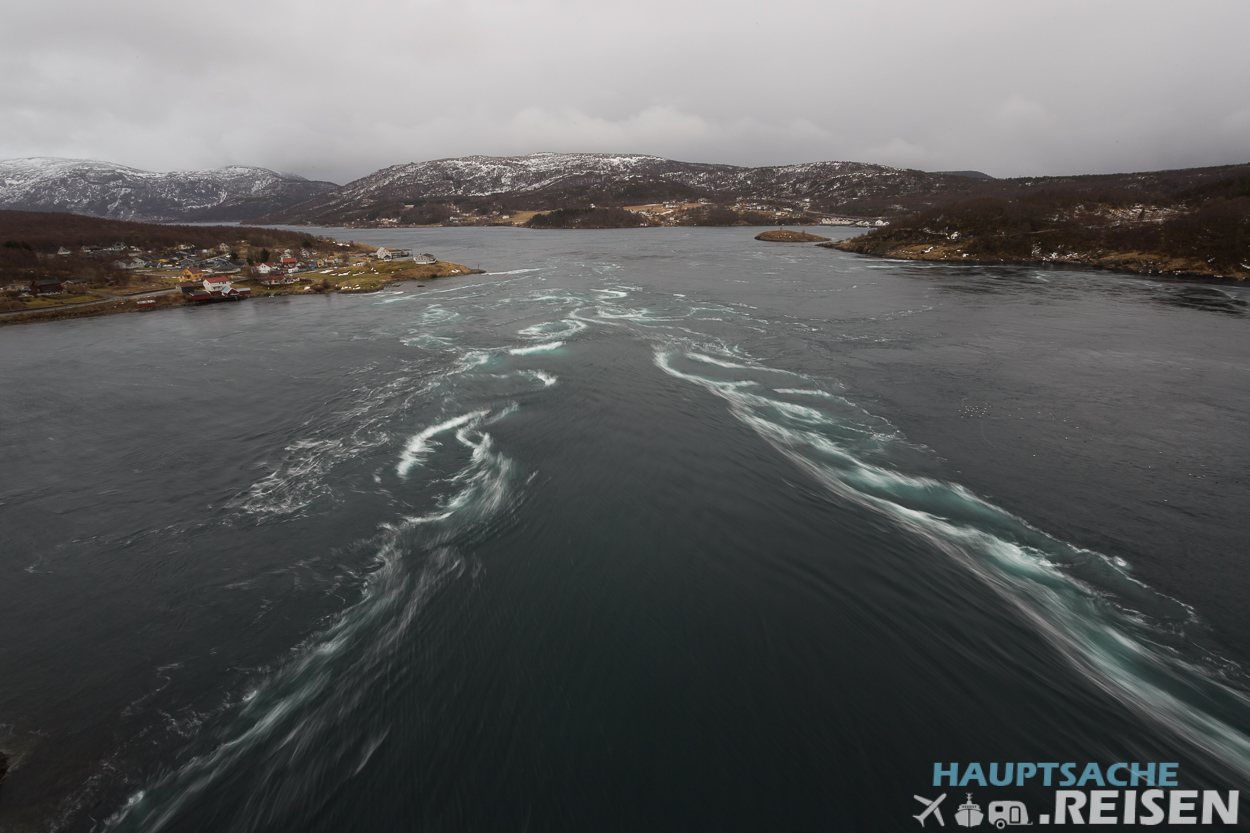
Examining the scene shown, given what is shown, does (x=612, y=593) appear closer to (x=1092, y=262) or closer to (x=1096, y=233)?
(x=1092, y=262)

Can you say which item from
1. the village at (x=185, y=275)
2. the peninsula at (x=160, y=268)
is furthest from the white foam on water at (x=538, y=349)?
the village at (x=185, y=275)

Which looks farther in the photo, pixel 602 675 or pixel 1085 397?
pixel 1085 397

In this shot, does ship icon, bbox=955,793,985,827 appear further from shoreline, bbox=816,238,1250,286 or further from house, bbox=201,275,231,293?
shoreline, bbox=816,238,1250,286

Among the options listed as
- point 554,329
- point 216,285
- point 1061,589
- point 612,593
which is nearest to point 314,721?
point 612,593

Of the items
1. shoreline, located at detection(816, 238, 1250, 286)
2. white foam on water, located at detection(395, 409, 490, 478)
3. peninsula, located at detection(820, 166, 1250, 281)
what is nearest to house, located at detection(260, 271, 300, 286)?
white foam on water, located at detection(395, 409, 490, 478)

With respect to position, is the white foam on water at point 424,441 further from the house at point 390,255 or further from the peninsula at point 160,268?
the house at point 390,255

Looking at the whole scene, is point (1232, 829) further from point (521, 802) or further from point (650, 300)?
point (650, 300)

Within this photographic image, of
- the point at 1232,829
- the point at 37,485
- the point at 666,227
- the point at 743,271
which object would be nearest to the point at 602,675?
the point at 1232,829
